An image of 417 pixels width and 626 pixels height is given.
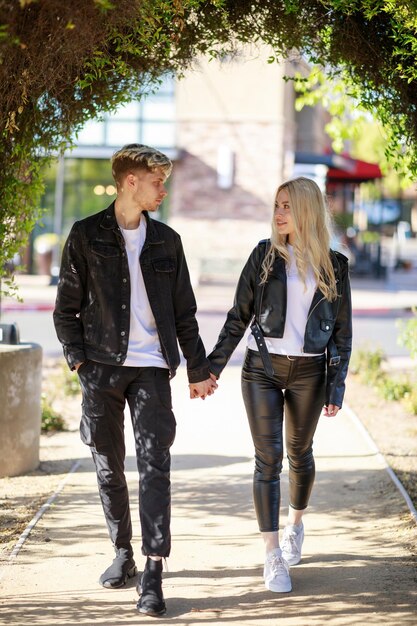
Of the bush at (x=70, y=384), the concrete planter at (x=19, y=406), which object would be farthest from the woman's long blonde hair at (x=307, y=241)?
the bush at (x=70, y=384)

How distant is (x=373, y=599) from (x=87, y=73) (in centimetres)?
313

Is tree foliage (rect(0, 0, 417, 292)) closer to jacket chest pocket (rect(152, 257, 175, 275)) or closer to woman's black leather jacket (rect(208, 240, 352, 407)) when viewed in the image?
jacket chest pocket (rect(152, 257, 175, 275))

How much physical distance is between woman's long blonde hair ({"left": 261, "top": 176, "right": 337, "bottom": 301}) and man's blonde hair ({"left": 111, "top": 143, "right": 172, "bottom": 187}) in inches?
26.1

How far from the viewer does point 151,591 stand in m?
4.37

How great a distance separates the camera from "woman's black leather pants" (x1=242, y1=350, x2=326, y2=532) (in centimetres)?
472

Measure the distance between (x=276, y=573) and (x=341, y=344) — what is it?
1.17 meters

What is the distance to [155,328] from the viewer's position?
4.52 metres

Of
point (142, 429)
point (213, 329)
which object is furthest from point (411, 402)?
point (213, 329)

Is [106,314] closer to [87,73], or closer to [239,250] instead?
[87,73]

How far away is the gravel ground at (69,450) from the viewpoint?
6.16 metres

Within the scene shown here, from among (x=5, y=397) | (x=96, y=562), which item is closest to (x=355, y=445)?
(x=5, y=397)

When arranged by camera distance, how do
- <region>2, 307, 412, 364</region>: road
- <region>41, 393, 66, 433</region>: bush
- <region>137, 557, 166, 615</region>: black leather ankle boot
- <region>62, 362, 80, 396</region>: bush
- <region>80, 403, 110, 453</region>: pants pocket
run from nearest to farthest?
<region>137, 557, 166, 615</region>: black leather ankle boot → <region>80, 403, 110, 453</region>: pants pocket → <region>41, 393, 66, 433</region>: bush → <region>62, 362, 80, 396</region>: bush → <region>2, 307, 412, 364</region>: road

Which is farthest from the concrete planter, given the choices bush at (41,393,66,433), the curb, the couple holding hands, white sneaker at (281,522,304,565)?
white sneaker at (281,522,304,565)

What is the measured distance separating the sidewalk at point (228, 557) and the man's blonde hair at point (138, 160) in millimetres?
1974
